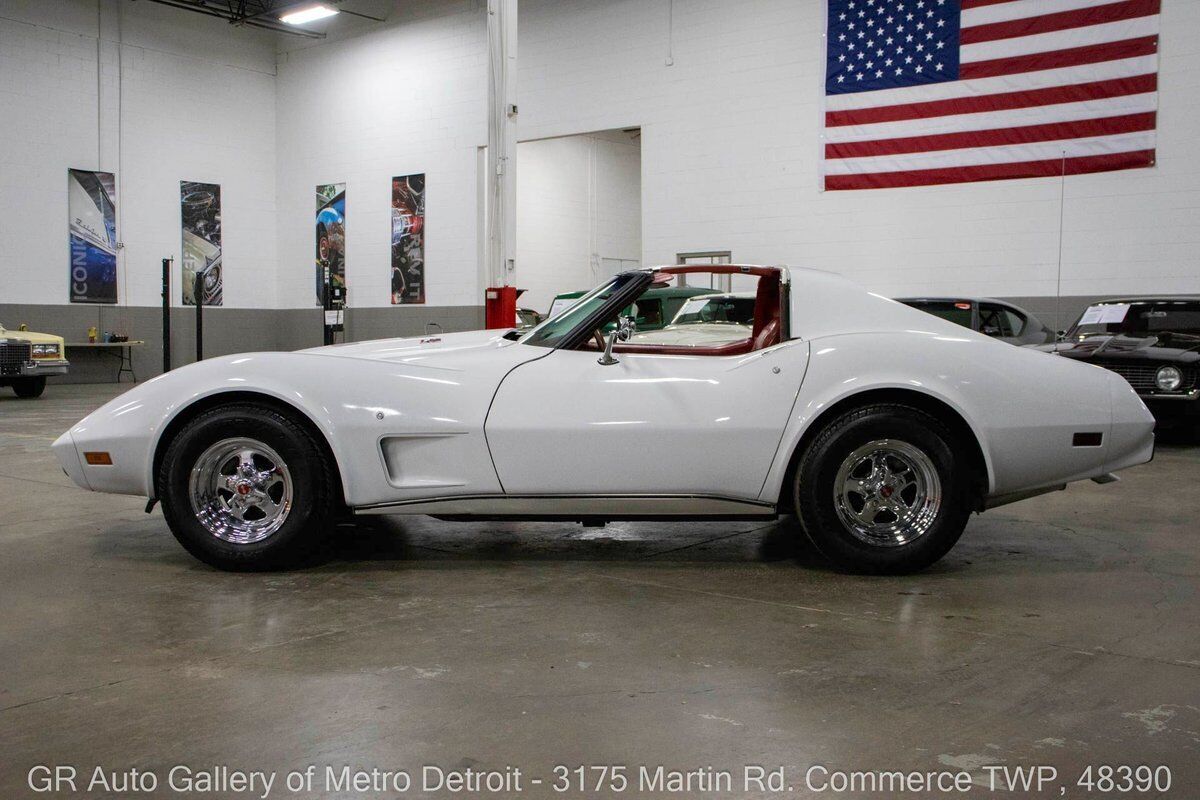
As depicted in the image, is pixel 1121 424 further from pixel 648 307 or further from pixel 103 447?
pixel 103 447

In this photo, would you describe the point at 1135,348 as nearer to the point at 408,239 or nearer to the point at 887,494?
the point at 887,494

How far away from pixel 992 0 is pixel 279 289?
47.9ft

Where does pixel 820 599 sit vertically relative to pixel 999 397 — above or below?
below

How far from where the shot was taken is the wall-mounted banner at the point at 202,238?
1958cm

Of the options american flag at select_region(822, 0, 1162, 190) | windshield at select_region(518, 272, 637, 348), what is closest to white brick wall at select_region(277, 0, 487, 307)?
american flag at select_region(822, 0, 1162, 190)

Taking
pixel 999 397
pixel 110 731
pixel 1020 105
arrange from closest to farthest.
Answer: pixel 110 731
pixel 999 397
pixel 1020 105

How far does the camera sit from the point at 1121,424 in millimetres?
3990

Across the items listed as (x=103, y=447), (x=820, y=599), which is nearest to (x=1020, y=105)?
(x=820, y=599)

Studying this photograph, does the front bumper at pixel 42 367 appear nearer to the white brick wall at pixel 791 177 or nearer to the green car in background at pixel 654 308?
the white brick wall at pixel 791 177

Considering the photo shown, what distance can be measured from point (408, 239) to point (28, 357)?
735cm

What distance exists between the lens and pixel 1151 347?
27.8 feet

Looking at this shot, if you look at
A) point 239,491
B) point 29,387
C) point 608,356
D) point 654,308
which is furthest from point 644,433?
point 29,387

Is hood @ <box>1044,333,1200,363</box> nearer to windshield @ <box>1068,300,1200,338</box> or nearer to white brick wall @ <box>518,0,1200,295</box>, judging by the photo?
windshield @ <box>1068,300,1200,338</box>

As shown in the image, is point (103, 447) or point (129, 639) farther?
point (103, 447)
